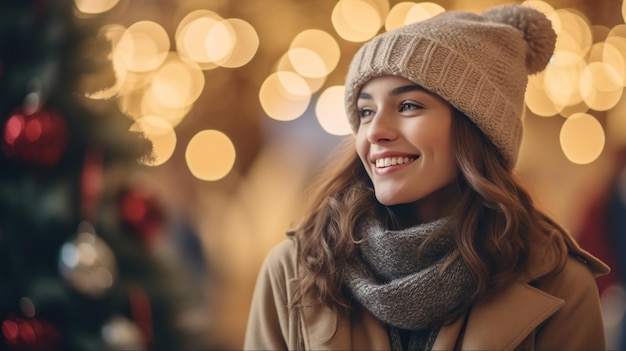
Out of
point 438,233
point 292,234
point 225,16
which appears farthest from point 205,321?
point 225,16

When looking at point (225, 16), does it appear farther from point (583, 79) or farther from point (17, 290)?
point (17, 290)

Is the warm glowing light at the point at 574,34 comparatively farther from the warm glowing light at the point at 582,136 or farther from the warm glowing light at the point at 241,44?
the warm glowing light at the point at 241,44

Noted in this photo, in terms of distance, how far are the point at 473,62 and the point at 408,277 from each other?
1.38 feet

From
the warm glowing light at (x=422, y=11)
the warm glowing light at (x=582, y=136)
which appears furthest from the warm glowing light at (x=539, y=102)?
the warm glowing light at (x=422, y=11)

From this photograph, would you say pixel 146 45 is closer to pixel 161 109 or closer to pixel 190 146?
pixel 161 109

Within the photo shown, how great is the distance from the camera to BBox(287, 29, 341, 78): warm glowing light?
4133 millimetres

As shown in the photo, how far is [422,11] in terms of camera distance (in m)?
3.69

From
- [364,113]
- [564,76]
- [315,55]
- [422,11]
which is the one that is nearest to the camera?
[364,113]

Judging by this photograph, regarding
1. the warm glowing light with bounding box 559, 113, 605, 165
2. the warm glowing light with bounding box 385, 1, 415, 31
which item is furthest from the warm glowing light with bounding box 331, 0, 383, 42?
the warm glowing light with bounding box 559, 113, 605, 165

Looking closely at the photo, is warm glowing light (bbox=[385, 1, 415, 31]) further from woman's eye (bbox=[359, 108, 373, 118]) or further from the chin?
the chin

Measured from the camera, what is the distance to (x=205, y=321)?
1598 millimetres

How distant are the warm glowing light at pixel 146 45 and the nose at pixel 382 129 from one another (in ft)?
9.04

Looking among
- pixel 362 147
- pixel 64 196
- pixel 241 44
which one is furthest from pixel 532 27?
pixel 241 44

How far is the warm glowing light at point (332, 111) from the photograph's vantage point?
3.92 meters
